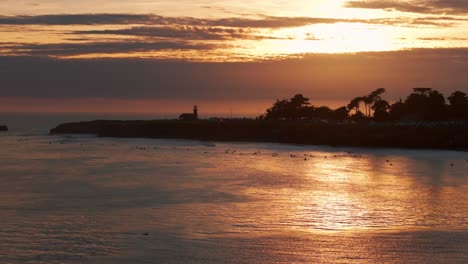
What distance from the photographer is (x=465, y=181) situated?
4459cm

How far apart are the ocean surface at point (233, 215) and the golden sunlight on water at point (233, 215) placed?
49mm

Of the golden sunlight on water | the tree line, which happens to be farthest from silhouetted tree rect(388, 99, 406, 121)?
the golden sunlight on water

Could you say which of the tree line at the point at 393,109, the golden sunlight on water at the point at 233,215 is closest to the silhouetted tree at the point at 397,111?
the tree line at the point at 393,109

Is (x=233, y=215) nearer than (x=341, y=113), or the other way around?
(x=233, y=215)

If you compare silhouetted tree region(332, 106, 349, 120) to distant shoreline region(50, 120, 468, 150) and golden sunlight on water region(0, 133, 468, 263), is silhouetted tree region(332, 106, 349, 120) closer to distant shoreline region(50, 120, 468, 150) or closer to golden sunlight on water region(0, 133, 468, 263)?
distant shoreline region(50, 120, 468, 150)

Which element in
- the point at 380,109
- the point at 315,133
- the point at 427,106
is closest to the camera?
the point at 315,133

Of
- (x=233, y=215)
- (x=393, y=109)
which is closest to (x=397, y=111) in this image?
(x=393, y=109)

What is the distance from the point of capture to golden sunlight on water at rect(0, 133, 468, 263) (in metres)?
22.5

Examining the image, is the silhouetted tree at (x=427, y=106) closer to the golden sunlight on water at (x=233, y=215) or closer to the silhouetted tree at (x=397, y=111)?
the silhouetted tree at (x=397, y=111)

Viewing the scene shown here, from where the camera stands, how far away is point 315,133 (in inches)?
4382

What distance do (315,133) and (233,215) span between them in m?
82.7

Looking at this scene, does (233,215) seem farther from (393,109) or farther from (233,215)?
(393,109)

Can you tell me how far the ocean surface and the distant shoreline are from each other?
4011 centimetres

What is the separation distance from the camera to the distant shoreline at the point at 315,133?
93750 mm
